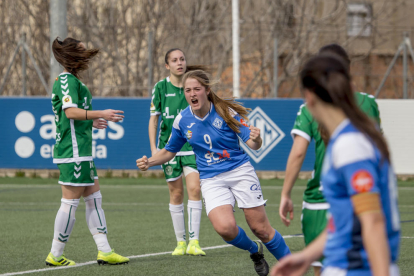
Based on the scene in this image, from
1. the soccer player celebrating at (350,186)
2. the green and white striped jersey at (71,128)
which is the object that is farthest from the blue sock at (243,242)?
the soccer player celebrating at (350,186)

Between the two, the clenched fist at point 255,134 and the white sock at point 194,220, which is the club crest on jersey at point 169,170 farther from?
the clenched fist at point 255,134

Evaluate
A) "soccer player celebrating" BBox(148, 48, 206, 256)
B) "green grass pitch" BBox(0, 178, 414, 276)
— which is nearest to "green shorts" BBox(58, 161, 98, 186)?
"green grass pitch" BBox(0, 178, 414, 276)

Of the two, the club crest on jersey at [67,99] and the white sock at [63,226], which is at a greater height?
the club crest on jersey at [67,99]

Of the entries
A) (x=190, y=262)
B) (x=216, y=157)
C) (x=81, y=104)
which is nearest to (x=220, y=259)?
(x=190, y=262)

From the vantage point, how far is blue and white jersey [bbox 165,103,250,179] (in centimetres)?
555

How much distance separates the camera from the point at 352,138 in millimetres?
2402

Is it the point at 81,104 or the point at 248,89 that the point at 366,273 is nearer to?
the point at 81,104

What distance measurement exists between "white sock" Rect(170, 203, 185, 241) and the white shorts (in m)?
1.54

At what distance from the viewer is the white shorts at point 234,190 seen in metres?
5.48

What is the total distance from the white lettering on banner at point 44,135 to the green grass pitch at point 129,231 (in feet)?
1.93

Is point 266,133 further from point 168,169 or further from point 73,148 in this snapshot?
point 73,148

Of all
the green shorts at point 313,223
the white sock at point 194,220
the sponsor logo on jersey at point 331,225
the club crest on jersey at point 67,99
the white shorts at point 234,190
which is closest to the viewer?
the sponsor logo on jersey at point 331,225

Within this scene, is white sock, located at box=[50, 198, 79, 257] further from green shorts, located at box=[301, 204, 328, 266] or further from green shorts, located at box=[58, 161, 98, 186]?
green shorts, located at box=[301, 204, 328, 266]

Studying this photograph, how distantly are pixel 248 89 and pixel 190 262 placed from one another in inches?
547
